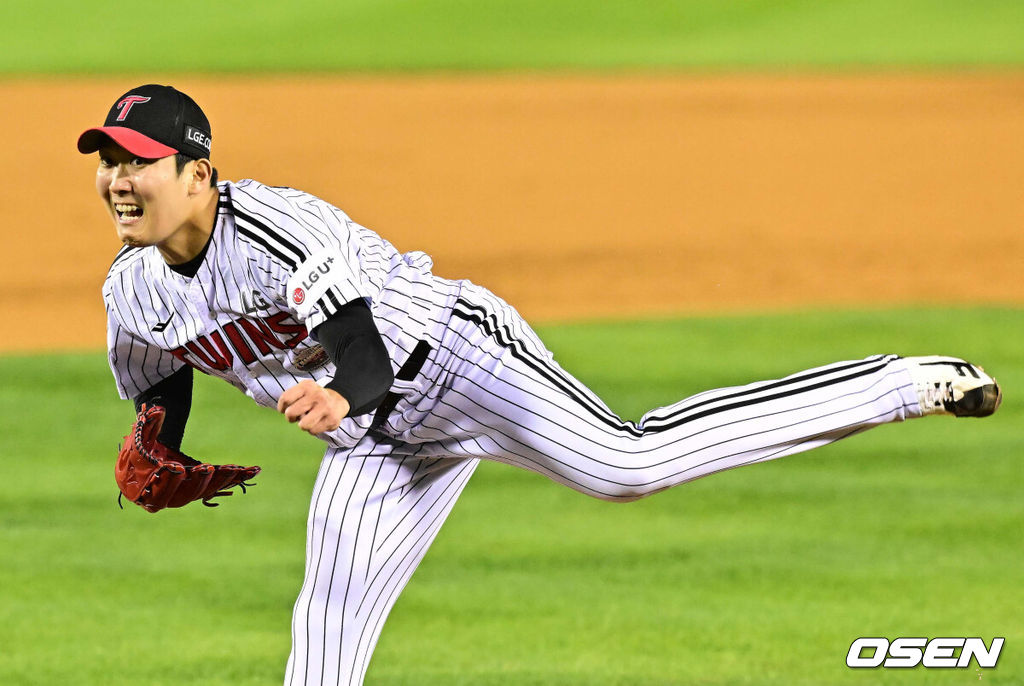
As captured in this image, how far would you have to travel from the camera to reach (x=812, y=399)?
10.6ft

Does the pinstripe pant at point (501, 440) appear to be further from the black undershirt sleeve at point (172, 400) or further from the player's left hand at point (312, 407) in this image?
the player's left hand at point (312, 407)

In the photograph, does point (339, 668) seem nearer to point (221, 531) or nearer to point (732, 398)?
point (732, 398)

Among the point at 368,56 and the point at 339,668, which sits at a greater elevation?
the point at 368,56

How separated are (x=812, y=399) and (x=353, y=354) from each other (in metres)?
1.08

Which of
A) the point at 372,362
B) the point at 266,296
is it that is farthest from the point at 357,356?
the point at 266,296

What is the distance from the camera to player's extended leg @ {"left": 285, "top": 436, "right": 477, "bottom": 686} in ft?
10.9

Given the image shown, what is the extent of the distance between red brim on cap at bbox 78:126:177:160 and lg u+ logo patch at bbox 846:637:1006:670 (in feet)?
9.63

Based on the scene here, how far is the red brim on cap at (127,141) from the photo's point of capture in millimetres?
2736

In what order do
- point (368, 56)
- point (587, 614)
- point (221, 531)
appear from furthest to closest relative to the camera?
point (368, 56) → point (221, 531) → point (587, 614)

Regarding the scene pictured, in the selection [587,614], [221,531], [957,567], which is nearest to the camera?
[587,614]

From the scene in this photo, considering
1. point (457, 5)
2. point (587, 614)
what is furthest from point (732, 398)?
point (457, 5)

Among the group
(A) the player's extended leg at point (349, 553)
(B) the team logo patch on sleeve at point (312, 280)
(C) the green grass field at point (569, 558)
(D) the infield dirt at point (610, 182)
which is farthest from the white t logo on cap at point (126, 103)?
(D) the infield dirt at point (610, 182)

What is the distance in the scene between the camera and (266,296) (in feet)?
9.60

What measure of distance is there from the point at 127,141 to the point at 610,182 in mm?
10081
